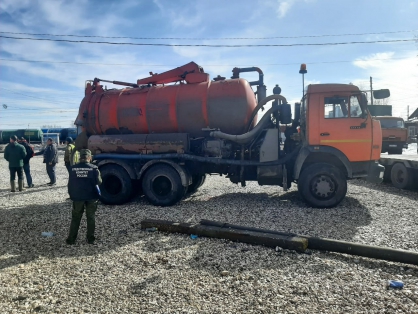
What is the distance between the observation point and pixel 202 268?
4.29 meters


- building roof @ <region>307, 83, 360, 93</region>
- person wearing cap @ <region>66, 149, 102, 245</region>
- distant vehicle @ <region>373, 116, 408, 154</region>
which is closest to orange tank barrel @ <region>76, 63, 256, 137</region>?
building roof @ <region>307, 83, 360, 93</region>

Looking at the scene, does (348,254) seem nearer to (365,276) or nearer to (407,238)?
(365,276)

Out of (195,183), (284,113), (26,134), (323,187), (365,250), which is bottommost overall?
(365,250)

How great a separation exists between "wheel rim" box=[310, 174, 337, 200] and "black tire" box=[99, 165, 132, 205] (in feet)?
16.0

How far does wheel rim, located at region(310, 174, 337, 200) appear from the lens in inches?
293

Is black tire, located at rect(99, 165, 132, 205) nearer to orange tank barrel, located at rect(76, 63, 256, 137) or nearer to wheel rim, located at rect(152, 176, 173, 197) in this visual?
wheel rim, located at rect(152, 176, 173, 197)

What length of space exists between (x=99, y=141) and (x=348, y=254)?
695cm

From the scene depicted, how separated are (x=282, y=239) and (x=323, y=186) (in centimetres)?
313

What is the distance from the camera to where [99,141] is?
8719mm

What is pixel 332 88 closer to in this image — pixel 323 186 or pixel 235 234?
pixel 323 186

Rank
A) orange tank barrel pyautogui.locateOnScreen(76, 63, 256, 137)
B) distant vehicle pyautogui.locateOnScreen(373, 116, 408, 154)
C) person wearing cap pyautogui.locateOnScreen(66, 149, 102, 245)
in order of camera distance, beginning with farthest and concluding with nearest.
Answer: distant vehicle pyautogui.locateOnScreen(373, 116, 408, 154) → orange tank barrel pyautogui.locateOnScreen(76, 63, 256, 137) → person wearing cap pyautogui.locateOnScreen(66, 149, 102, 245)

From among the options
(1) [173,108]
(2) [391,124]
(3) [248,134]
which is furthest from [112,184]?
(2) [391,124]

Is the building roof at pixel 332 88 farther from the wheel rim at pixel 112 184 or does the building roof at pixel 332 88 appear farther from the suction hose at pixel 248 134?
the wheel rim at pixel 112 184

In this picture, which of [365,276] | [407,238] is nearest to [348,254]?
[365,276]
